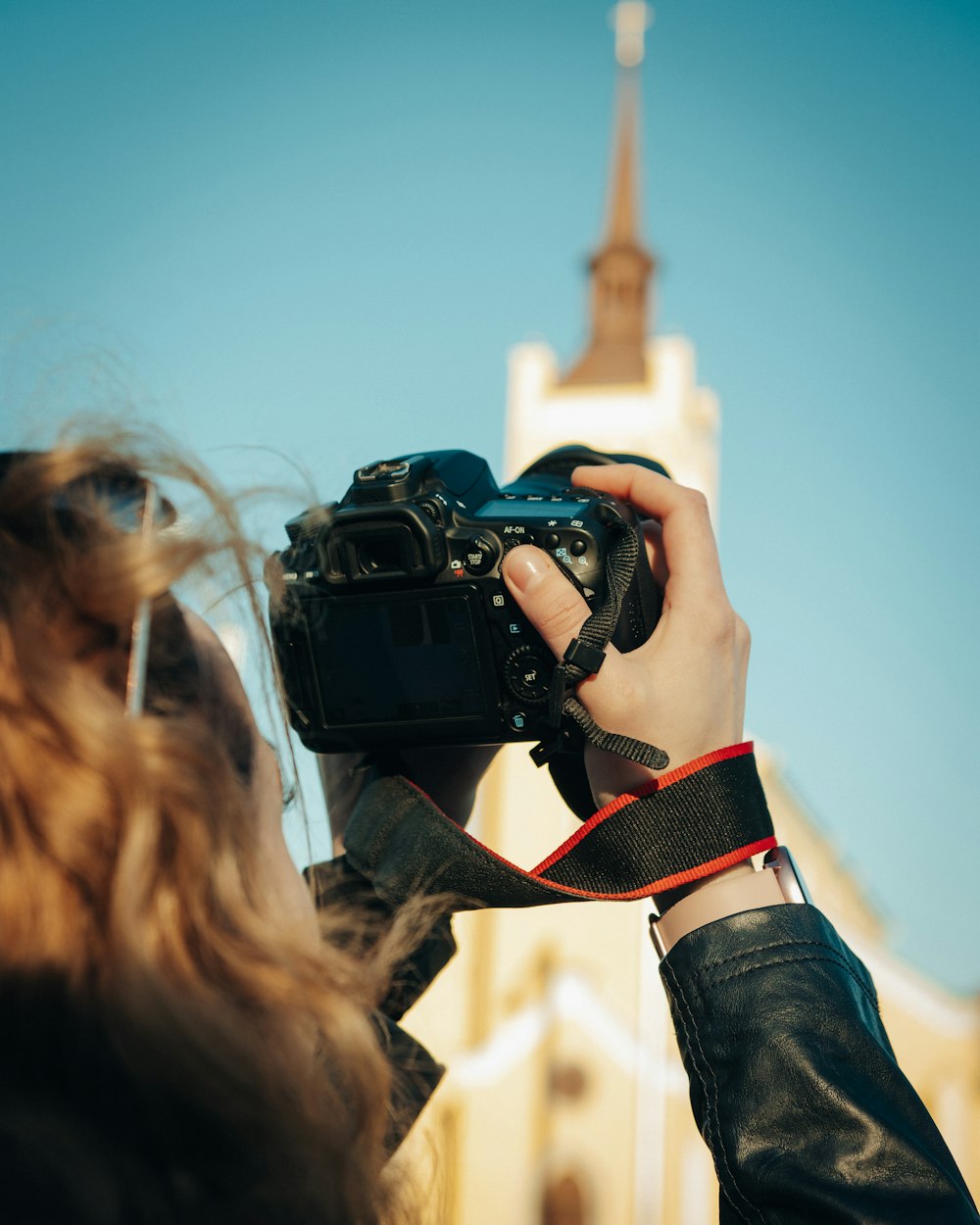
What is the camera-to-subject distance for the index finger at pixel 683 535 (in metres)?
1.12

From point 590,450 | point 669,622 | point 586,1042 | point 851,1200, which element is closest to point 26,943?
point 851,1200

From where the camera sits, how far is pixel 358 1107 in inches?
24.7

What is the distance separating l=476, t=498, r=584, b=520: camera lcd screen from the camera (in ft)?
3.99

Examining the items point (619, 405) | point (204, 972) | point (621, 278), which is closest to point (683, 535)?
point (204, 972)

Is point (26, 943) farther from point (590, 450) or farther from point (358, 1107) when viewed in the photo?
point (590, 450)

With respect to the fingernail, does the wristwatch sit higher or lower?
lower

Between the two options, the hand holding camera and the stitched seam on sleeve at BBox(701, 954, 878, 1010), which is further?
the hand holding camera

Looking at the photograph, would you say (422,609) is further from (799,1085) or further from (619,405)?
(619,405)

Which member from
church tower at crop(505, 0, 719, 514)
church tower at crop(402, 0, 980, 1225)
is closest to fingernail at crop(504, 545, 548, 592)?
church tower at crop(402, 0, 980, 1225)

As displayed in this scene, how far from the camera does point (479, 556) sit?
1.19 meters

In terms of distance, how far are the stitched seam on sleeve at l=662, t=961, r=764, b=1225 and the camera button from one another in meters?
0.44

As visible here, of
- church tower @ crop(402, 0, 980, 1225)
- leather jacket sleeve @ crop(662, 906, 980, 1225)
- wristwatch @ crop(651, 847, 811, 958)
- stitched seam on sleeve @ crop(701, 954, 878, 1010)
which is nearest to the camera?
leather jacket sleeve @ crop(662, 906, 980, 1225)

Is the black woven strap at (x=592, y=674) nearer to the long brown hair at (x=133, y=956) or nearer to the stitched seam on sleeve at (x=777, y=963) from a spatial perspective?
the stitched seam on sleeve at (x=777, y=963)

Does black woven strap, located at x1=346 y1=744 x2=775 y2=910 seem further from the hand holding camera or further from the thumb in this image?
the thumb
